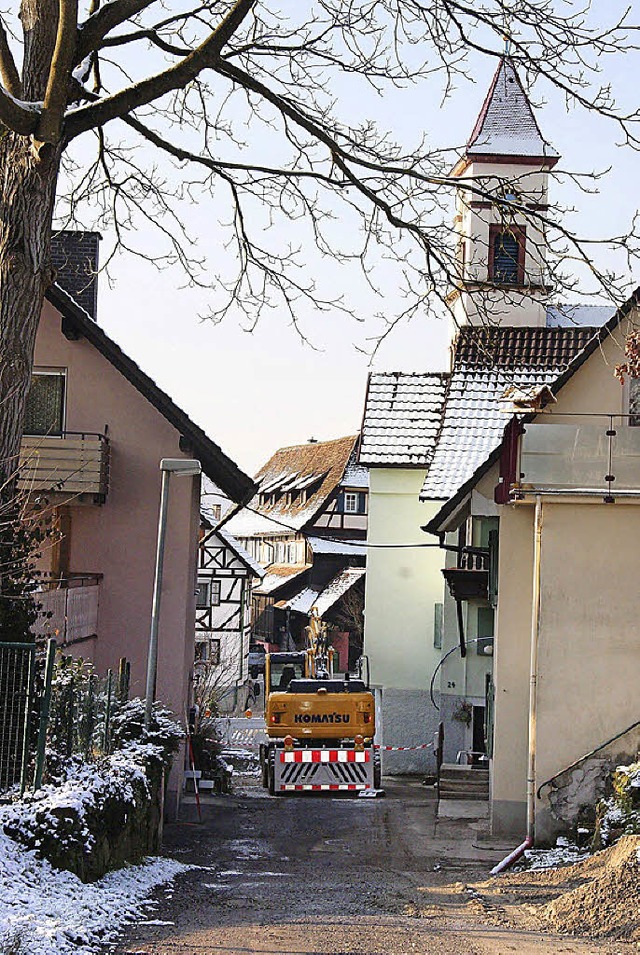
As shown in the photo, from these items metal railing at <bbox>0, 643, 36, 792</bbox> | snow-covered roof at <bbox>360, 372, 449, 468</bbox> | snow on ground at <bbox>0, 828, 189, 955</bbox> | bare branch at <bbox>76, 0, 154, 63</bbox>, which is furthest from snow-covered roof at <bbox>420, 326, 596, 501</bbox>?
snow on ground at <bbox>0, 828, 189, 955</bbox>

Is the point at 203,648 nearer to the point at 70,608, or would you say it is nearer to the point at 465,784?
the point at 465,784

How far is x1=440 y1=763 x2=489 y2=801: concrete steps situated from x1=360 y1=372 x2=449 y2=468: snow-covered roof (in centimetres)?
1118

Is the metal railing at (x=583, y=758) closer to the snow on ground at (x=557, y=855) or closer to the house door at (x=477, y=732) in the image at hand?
the snow on ground at (x=557, y=855)

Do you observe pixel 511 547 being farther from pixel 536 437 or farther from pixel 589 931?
pixel 589 931

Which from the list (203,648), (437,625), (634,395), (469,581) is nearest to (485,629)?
(469,581)

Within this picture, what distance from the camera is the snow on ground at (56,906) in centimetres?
823

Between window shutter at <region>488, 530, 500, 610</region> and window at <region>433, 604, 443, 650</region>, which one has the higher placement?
window shutter at <region>488, 530, 500, 610</region>

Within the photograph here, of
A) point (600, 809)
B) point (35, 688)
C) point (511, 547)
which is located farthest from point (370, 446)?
point (35, 688)

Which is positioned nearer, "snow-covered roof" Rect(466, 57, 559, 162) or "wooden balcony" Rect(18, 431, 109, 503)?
"wooden balcony" Rect(18, 431, 109, 503)

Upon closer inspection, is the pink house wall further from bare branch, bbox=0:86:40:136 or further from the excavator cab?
bare branch, bbox=0:86:40:136

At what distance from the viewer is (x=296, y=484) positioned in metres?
76.1

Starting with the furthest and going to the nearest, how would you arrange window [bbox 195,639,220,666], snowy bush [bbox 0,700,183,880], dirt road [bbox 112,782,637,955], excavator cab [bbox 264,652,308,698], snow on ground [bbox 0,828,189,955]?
window [bbox 195,639,220,666], excavator cab [bbox 264,652,308,698], snowy bush [bbox 0,700,183,880], dirt road [bbox 112,782,637,955], snow on ground [bbox 0,828,189,955]

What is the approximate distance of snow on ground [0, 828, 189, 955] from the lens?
324 inches

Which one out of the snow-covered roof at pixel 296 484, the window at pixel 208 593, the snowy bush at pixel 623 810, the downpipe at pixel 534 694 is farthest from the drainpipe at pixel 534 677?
the snow-covered roof at pixel 296 484
